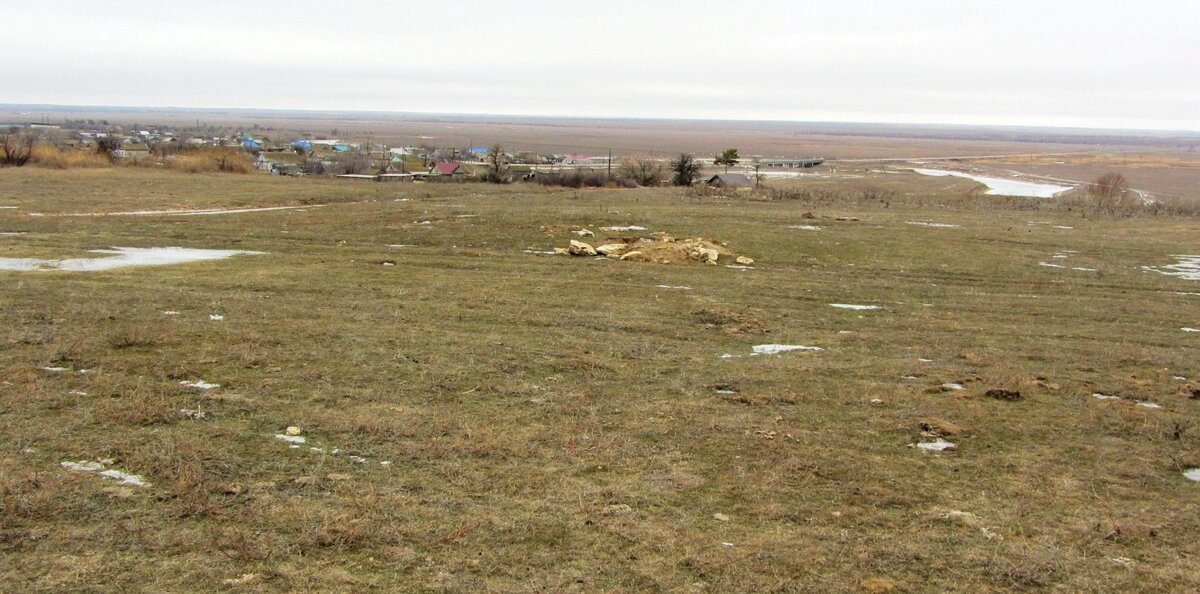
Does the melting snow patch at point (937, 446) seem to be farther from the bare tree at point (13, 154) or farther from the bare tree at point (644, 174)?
the bare tree at point (13, 154)

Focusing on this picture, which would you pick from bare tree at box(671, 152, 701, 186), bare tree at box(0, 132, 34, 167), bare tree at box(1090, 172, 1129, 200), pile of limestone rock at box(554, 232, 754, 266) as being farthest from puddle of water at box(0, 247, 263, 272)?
bare tree at box(1090, 172, 1129, 200)

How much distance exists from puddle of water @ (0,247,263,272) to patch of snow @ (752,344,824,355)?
13.0 meters

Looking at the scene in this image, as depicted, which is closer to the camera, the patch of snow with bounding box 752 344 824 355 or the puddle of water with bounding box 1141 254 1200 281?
the patch of snow with bounding box 752 344 824 355

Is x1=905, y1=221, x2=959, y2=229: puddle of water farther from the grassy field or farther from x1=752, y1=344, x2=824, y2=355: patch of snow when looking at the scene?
x1=752, y1=344, x2=824, y2=355: patch of snow

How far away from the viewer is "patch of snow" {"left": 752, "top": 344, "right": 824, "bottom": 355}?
36.3 feet

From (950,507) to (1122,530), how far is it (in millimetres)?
1160

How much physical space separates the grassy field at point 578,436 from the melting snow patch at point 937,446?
0.37 feet

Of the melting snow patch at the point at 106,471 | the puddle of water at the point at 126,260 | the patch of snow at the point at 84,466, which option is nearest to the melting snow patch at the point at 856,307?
the melting snow patch at the point at 106,471

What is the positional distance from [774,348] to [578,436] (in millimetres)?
4841

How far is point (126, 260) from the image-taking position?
1750cm

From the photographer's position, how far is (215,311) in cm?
1174

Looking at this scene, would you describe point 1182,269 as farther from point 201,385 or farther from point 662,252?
point 201,385

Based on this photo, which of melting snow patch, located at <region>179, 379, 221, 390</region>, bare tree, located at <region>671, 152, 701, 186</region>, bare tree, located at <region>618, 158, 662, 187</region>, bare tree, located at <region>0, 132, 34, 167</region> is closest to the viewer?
melting snow patch, located at <region>179, 379, 221, 390</region>

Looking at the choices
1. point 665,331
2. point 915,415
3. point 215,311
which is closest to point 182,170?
point 215,311
